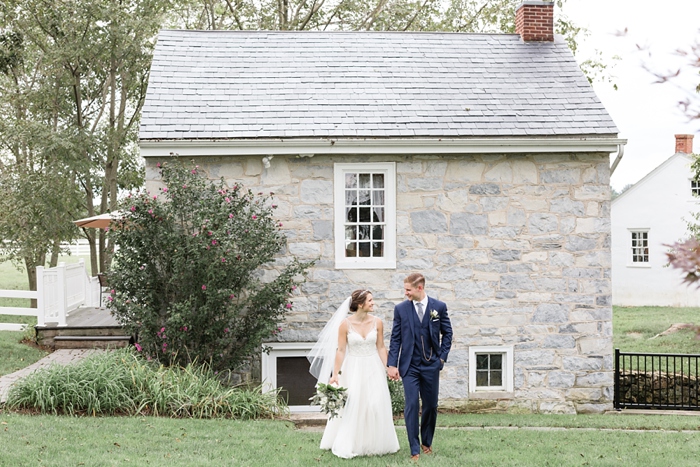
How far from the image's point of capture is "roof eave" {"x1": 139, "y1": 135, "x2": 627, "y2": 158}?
37.3ft

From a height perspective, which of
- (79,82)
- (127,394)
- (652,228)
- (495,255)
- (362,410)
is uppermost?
(79,82)

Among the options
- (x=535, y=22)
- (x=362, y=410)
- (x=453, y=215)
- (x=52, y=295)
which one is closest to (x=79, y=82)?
(x=52, y=295)

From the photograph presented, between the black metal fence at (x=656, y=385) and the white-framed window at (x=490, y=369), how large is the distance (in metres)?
2.02

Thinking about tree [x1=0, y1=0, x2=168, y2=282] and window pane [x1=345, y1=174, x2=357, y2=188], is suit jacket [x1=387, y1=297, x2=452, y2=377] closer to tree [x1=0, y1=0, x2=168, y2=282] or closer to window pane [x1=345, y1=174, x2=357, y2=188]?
window pane [x1=345, y1=174, x2=357, y2=188]

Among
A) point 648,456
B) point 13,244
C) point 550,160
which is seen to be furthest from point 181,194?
point 13,244

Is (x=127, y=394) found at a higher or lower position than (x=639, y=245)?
lower

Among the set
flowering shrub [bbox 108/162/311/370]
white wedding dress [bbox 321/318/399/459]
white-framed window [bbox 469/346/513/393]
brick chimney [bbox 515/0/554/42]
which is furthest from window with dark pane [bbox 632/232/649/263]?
white wedding dress [bbox 321/318/399/459]

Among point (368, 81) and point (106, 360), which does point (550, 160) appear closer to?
point (368, 81)

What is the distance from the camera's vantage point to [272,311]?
36.1ft

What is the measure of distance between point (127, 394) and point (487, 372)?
5466 millimetres

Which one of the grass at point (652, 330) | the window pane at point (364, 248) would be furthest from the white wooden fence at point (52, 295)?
the grass at point (652, 330)

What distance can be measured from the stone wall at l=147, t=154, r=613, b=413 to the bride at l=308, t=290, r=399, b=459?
358 centimetres

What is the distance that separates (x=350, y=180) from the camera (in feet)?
38.8

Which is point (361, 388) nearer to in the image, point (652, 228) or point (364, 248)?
point (364, 248)
